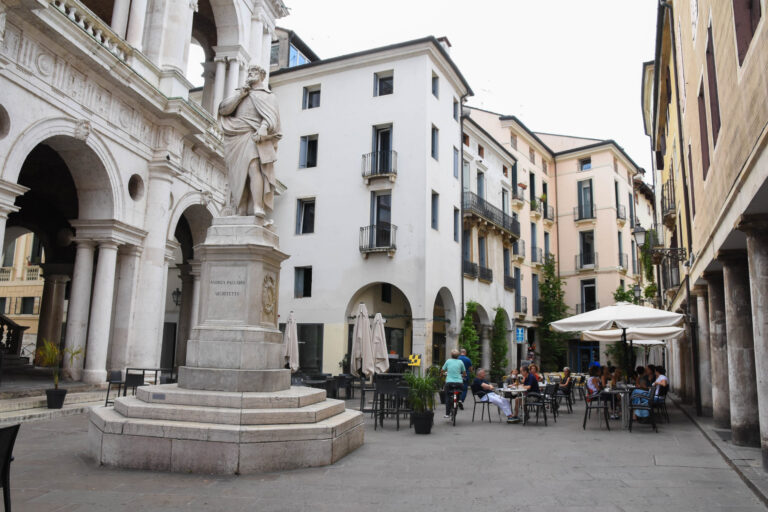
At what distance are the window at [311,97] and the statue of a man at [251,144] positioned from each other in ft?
56.9

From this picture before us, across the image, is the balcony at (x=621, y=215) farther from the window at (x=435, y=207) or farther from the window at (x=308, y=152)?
the window at (x=308, y=152)

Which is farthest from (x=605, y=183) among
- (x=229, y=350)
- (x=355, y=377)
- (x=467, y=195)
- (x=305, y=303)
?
(x=229, y=350)

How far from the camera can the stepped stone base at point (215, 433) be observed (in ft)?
20.0

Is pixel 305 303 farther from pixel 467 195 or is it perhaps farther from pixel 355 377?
pixel 467 195

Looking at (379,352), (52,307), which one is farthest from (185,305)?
(379,352)

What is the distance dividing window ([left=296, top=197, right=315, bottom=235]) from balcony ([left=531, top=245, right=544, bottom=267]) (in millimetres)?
15496

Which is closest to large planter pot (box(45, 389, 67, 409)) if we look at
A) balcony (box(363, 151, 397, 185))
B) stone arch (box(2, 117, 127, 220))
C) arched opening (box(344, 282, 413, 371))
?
stone arch (box(2, 117, 127, 220))

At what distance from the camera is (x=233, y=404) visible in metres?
6.75

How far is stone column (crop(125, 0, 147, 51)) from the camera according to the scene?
48.5 feet

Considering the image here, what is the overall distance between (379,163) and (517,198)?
40.3 feet

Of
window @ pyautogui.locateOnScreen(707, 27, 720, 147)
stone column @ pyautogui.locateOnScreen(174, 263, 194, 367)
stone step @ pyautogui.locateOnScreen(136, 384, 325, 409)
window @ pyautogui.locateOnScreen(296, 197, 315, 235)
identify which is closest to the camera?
stone step @ pyautogui.locateOnScreen(136, 384, 325, 409)

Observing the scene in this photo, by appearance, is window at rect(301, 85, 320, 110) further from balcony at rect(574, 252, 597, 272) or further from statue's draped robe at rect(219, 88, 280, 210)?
balcony at rect(574, 252, 597, 272)

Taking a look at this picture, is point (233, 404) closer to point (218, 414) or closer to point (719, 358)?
point (218, 414)

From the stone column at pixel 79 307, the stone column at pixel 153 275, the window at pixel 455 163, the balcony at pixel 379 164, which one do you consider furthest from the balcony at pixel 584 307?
the stone column at pixel 79 307
